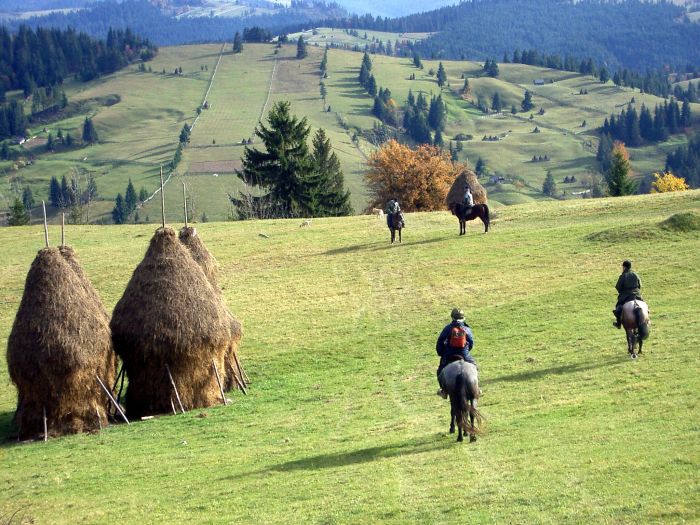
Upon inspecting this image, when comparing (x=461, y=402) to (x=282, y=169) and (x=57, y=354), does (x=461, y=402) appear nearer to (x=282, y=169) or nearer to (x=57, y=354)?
(x=57, y=354)

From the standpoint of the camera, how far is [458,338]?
68.8 feet

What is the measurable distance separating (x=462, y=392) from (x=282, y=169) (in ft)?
221

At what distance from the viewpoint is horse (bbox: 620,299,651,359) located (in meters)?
26.1

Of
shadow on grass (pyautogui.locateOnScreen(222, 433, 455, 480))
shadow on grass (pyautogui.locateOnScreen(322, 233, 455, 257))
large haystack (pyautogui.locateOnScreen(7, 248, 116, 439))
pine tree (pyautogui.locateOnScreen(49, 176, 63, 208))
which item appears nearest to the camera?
shadow on grass (pyautogui.locateOnScreen(222, 433, 455, 480))

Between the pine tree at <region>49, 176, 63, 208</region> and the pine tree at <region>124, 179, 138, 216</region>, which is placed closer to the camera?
the pine tree at <region>124, 179, 138, 216</region>

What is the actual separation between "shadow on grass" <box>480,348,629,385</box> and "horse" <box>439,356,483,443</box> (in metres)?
5.68

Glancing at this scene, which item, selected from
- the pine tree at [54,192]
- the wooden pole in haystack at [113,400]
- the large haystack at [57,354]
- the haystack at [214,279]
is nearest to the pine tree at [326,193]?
the haystack at [214,279]

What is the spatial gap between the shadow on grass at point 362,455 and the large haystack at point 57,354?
26.5ft

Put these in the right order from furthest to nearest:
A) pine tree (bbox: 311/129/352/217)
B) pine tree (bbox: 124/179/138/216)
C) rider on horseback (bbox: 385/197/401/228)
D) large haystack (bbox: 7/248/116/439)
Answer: pine tree (bbox: 124/179/138/216)
pine tree (bbox: 311/129/352/217)
rider on horseback (bbox: 385/197/401/228)
large haystack (bbox: 7/248/116/439)

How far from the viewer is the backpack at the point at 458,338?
20969 mm

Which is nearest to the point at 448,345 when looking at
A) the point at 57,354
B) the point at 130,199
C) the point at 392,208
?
the point at 57,354

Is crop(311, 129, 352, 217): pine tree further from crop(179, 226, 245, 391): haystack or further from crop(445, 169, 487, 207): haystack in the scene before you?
crop(179, 226, 245, 391): haystack

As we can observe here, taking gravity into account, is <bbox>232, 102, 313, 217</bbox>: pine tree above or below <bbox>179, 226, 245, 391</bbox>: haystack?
below

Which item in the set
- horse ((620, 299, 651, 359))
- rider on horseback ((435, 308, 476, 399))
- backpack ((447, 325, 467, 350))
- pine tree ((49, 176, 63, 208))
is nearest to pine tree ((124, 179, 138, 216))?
pine tree ((49, 176, 63, 208))
